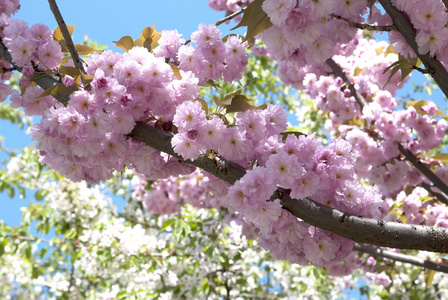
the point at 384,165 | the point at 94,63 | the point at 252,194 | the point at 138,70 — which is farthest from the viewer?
the point at 384,165

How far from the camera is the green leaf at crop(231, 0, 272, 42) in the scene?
1645mm

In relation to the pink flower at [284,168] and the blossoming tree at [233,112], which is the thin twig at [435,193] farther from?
the pink flower at [284,168]

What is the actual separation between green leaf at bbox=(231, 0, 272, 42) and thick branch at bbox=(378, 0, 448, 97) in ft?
1.60

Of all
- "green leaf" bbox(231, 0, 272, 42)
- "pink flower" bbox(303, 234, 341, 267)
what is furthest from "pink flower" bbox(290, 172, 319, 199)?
"green leaf" bbox(231, 0, 272, 42)

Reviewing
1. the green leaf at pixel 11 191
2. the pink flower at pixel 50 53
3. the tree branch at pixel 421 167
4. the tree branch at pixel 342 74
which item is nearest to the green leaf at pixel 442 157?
the tree branch at pixel 421 167

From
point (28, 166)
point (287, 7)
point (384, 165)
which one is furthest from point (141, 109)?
point (28, 166)

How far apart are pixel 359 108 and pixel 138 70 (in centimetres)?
266

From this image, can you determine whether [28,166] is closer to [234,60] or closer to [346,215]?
[234,60]

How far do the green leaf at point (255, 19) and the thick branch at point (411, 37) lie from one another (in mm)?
488

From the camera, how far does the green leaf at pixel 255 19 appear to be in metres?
1.65

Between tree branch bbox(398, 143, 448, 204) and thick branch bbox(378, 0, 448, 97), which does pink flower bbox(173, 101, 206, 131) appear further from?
tree branch bbox(398, 143, 448, 204)

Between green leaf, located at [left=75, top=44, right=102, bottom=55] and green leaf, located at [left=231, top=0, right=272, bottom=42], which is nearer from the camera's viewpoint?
green leaf, located at [left=231, top=0, right=272, bottom=42]

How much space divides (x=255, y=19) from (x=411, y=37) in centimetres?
64

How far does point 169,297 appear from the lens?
412cm
